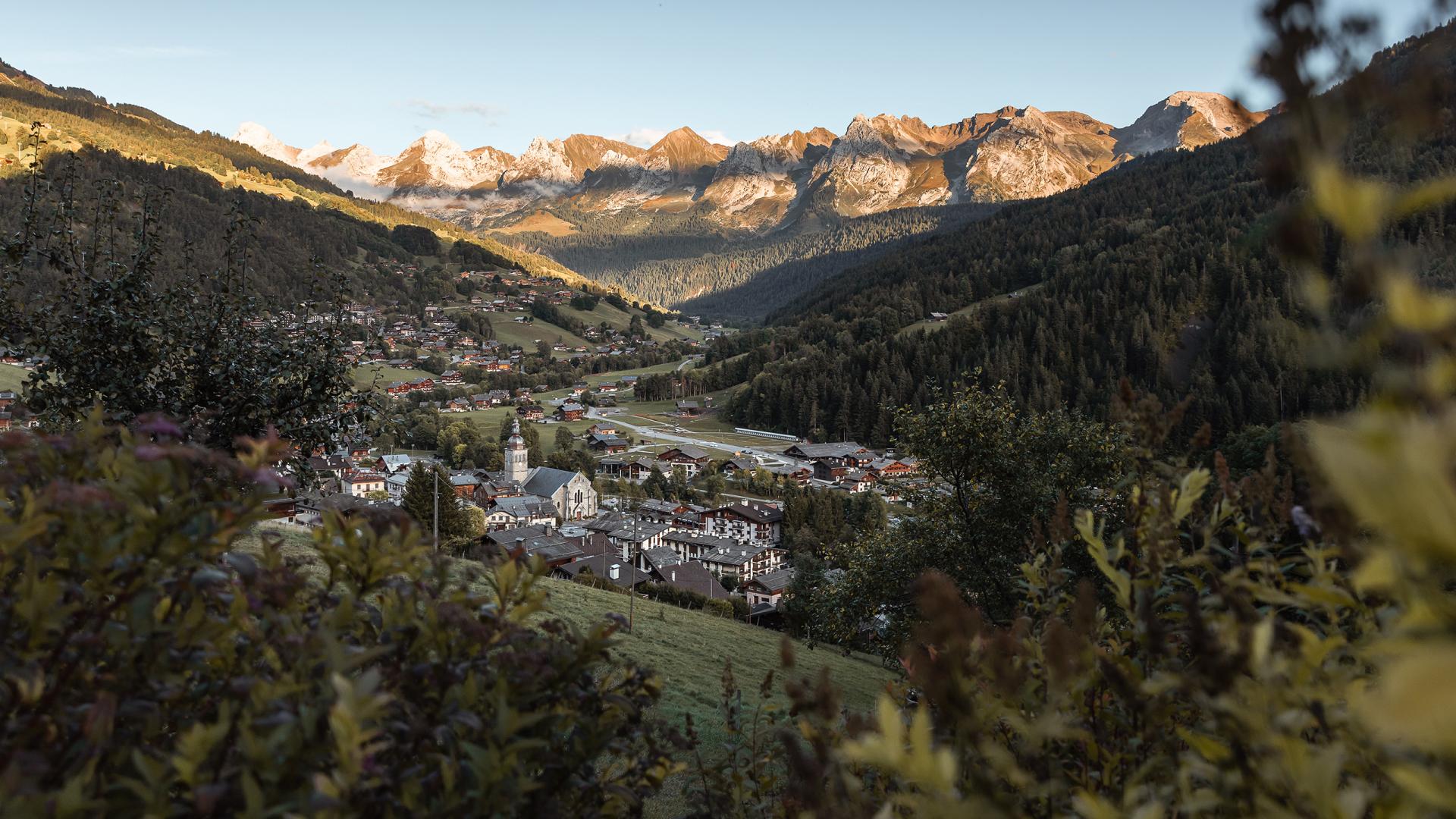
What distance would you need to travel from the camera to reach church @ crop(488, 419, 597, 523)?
63.8 metres

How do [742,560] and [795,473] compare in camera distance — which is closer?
[742,560]

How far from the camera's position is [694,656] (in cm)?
1498

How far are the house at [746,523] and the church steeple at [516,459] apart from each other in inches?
674

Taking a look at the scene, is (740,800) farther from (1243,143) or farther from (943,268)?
(943,268)

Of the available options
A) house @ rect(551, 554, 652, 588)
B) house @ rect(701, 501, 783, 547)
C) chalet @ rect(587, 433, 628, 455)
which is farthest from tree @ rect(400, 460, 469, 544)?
chalet @ rect(587, 433, 628, 455)

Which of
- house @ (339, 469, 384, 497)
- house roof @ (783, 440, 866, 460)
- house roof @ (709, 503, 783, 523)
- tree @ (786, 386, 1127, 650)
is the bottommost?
house @ (339, 469, 384, 497)

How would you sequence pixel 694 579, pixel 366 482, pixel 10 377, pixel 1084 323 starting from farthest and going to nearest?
pixel 1084 323, pixel 366 482, pixel 10 377, pixel 694 579

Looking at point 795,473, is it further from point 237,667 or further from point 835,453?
point 237,667

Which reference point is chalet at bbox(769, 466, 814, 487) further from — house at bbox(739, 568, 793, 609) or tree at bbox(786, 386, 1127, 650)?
tree at bbox(786, 386, 1127, 650)

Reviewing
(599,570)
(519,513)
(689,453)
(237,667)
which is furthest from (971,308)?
(237,667)

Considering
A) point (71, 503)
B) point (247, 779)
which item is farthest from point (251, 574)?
point (247, 779)

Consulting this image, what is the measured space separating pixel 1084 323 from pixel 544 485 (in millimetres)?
69118

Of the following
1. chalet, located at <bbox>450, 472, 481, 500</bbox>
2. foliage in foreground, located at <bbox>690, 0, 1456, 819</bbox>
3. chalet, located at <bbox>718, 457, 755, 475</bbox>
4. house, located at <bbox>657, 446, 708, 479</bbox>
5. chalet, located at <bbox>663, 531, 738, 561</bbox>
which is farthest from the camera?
house, located at <bbox>657, 446, 708, 479</bbox>

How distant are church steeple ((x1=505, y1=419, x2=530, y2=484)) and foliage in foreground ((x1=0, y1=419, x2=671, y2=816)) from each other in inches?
2605
